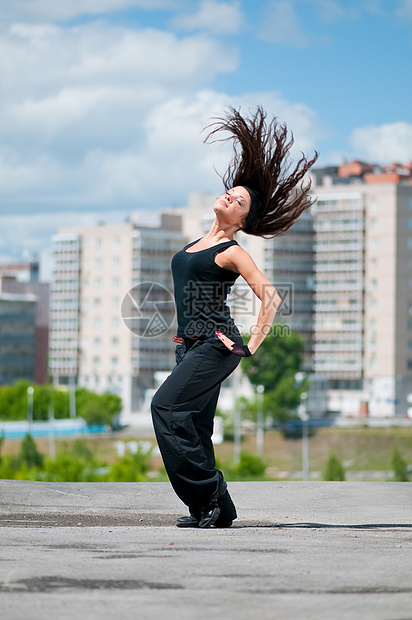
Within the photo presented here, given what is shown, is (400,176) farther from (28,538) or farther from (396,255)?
(28,538)

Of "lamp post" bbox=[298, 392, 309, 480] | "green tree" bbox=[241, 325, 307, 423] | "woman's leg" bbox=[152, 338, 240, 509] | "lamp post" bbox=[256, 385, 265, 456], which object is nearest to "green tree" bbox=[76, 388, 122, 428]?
"green tree" bbox=[241, 325, 307, 423]

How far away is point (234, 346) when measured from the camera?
666cm

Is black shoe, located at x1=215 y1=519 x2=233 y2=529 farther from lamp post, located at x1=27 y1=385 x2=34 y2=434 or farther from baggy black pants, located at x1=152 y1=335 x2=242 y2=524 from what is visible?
lamp post, located at x1=27 y1=385 x2=34 y2=434

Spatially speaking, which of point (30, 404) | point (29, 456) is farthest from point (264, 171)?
point (30, 404)

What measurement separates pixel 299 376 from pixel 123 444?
65.6ft

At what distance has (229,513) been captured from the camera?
22.9ft

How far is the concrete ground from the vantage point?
12.9 ft

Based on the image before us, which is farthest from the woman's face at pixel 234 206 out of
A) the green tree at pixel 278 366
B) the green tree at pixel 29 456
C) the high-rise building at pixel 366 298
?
the high-rise building at pixel 366 298

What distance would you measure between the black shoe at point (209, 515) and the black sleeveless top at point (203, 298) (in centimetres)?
103

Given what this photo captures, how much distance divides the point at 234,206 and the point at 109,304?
13063cm

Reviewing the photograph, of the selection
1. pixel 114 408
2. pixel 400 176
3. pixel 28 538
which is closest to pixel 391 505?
pixel 28 538

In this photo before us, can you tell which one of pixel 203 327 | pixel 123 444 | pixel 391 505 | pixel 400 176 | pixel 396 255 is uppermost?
pixel 400 176

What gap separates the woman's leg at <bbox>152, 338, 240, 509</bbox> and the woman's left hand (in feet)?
0.32

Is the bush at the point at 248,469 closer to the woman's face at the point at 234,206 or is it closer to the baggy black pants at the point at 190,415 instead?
the woman's face at the point at 234,206
